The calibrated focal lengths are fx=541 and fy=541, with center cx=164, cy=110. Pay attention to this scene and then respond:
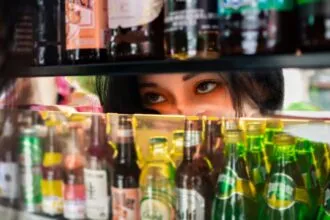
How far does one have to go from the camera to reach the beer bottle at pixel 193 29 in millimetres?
776

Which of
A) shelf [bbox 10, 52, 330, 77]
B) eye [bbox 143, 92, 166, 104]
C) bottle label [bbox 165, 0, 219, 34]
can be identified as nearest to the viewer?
shelf [bbox 10, 52, 330, 77]

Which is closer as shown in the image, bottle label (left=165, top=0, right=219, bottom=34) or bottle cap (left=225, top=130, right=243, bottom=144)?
bottle label (left=165, top=0, right=219, bottom=34)

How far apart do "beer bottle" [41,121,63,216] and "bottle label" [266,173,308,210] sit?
1.72ft

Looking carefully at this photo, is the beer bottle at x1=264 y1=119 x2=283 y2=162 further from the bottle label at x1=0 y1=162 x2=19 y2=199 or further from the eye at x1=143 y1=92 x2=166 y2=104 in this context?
the bottle label at x1=0 y1=162 x2=19 y2=199

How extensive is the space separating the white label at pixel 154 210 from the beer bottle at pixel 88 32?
333 mm

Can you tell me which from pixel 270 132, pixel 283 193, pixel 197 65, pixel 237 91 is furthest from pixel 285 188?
pixel 197 65

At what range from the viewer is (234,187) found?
1.05m

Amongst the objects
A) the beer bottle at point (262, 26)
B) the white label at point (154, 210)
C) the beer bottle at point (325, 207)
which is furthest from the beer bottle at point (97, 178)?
the beer bottle at point (262, 26)

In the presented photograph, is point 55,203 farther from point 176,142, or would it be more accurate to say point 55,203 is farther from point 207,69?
point 207,69

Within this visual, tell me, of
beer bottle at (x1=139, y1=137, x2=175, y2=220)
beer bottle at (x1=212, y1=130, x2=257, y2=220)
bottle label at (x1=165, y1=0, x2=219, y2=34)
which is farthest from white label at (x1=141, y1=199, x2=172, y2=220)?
bottle label at (x1=165, y1=0, x2=219, y2=34)

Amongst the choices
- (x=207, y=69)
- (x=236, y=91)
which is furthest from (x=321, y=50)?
(x=236, y=91)

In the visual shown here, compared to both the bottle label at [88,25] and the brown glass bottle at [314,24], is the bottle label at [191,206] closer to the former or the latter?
the bottle label at [88,25]

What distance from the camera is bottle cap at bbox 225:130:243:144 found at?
42.2 inches

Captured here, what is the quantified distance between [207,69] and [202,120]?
0.39m
